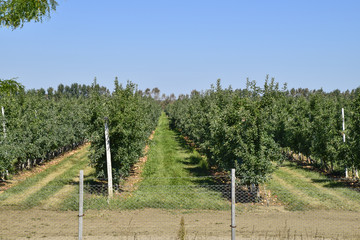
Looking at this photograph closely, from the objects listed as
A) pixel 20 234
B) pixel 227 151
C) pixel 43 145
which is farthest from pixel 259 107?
pixel 43 145

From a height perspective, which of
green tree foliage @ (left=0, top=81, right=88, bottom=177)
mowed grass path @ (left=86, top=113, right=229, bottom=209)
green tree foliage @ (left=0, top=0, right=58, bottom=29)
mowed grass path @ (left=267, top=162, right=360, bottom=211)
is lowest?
mowed grass path @ (left=267, top=162, right=360, bottom=211)

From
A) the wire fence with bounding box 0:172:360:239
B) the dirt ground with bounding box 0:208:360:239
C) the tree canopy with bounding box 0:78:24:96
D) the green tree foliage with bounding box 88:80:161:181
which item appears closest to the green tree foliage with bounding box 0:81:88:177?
the green tree foliage with bounding box 88:80:161:181

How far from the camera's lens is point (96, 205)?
1356 centimetres

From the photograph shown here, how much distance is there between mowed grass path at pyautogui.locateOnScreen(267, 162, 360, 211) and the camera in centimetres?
1488

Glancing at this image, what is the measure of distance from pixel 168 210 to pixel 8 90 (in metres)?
8.25

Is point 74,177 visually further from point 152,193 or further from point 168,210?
point 168,210

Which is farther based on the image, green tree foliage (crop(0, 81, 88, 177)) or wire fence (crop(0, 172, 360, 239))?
green tree foliage (crop(0, 81, 88, 177))

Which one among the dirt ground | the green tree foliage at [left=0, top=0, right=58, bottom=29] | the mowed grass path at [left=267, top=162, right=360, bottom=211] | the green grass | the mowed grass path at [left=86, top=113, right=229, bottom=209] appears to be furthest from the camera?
the green grass

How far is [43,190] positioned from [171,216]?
9014mm

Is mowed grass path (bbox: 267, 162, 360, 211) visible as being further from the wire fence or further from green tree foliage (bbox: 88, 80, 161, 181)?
green tree foliage (bbox: 88, 80, 161, 181)

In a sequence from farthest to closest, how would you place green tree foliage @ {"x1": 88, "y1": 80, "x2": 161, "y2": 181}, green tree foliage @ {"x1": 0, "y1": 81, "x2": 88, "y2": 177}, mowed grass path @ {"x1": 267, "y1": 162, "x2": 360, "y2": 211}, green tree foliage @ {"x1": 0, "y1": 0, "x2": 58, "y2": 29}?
green tree foliage @ {"x1": 0, "y1": 81, "x2": 88, "y2": 177}
green tree foliage @ {"x1": 88, "y1": 80, "x2": 161, "y2": 181}
mowed grass path @ {"x1": 267, "y1": 162, "x2": 360, "y2": 211}
green tree foliage @ {"x1": 0, "y1": 0, "x2": 58, "y2": 29}

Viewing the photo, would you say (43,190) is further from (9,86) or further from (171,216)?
(9,86)

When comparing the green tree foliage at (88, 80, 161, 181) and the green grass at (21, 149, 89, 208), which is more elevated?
the green tree foliage at (88, 80, 161, 181)

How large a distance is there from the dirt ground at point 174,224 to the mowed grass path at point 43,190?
4.65ft
